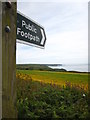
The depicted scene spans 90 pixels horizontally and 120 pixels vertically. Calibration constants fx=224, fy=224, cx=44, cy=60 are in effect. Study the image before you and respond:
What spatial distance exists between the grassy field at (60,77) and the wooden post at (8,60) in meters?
1.79

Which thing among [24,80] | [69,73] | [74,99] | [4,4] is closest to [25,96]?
[24,80]

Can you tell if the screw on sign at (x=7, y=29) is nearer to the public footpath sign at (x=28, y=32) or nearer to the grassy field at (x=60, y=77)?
the public footpath sign at (x=28, y=32)

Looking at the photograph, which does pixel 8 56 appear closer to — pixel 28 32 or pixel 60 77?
pixel 28 32

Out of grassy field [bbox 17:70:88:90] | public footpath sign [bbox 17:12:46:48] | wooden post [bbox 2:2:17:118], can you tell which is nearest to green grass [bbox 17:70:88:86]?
grassy field [bbox 17:70:88:90]

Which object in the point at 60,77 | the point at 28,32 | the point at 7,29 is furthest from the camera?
the point at 60,77

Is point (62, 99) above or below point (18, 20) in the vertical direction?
below

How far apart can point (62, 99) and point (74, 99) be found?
8.6 inches

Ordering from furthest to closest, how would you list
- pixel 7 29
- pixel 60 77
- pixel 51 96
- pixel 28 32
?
pixel 60 77 → pixel 51 96 → pixel 28 32 → pixel 7 29

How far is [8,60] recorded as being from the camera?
5.53 ft

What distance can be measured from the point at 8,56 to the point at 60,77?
222 cm

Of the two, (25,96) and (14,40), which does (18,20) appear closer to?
(14,40)

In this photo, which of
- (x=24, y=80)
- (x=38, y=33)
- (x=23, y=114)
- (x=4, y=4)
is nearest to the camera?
(x=4, y=4)

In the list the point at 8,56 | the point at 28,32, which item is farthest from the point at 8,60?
the point at 28,32

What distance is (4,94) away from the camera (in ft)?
5.54
